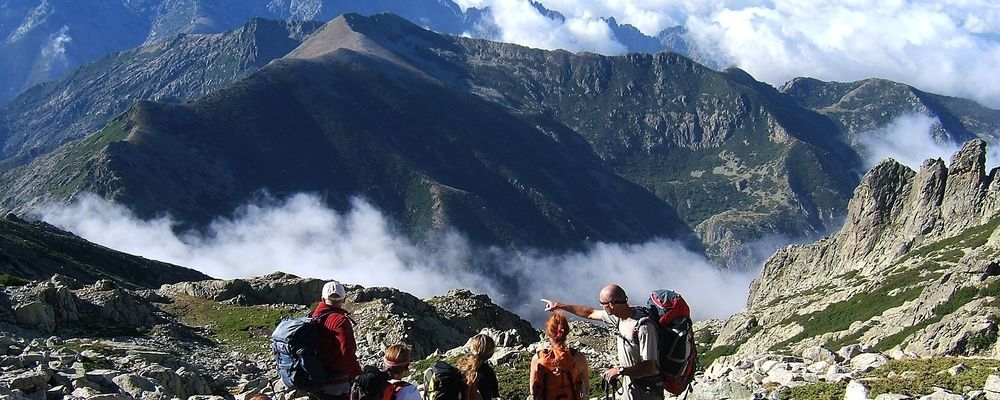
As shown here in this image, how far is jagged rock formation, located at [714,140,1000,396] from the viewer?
189 feet

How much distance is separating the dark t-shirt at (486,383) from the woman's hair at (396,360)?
5.08 ft

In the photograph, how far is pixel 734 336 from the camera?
10931 cm

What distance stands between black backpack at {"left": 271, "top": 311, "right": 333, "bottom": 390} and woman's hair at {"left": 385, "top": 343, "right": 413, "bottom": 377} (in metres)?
1.41

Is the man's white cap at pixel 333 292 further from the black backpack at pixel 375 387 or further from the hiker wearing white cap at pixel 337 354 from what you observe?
the black backpack at pixel 375 387

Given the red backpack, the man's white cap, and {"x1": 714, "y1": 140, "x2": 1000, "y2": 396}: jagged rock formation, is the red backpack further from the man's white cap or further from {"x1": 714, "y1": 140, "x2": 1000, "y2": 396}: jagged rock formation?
{"x1": 714, "y1": 140, "x2": 1000, "y2": 396}: jagged rock formation

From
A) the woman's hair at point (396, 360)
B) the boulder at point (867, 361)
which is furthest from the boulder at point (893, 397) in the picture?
the woman's hair at point (396, 360)

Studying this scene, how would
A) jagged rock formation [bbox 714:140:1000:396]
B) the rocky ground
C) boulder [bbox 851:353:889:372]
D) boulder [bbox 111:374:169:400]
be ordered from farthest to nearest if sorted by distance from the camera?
1. jagged rock formation [bbox 714:140:1000:396]
2. boulder [bbox 851:353:889:372]
3. boulder [bbox 111:374:169:400]
4. the rocky ground

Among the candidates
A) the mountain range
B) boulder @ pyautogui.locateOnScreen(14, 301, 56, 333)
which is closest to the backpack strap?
the mountain range

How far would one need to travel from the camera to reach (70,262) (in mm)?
88688

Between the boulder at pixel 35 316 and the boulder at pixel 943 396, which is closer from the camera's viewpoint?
the boulder at pixel 943 396

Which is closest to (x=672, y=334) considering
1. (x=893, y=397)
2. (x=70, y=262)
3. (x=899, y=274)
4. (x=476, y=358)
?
(x=476, y=358)

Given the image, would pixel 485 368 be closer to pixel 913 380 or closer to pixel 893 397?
pixel 893 397

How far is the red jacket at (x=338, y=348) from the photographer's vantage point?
605 inches

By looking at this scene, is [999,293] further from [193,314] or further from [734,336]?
[193,314]
